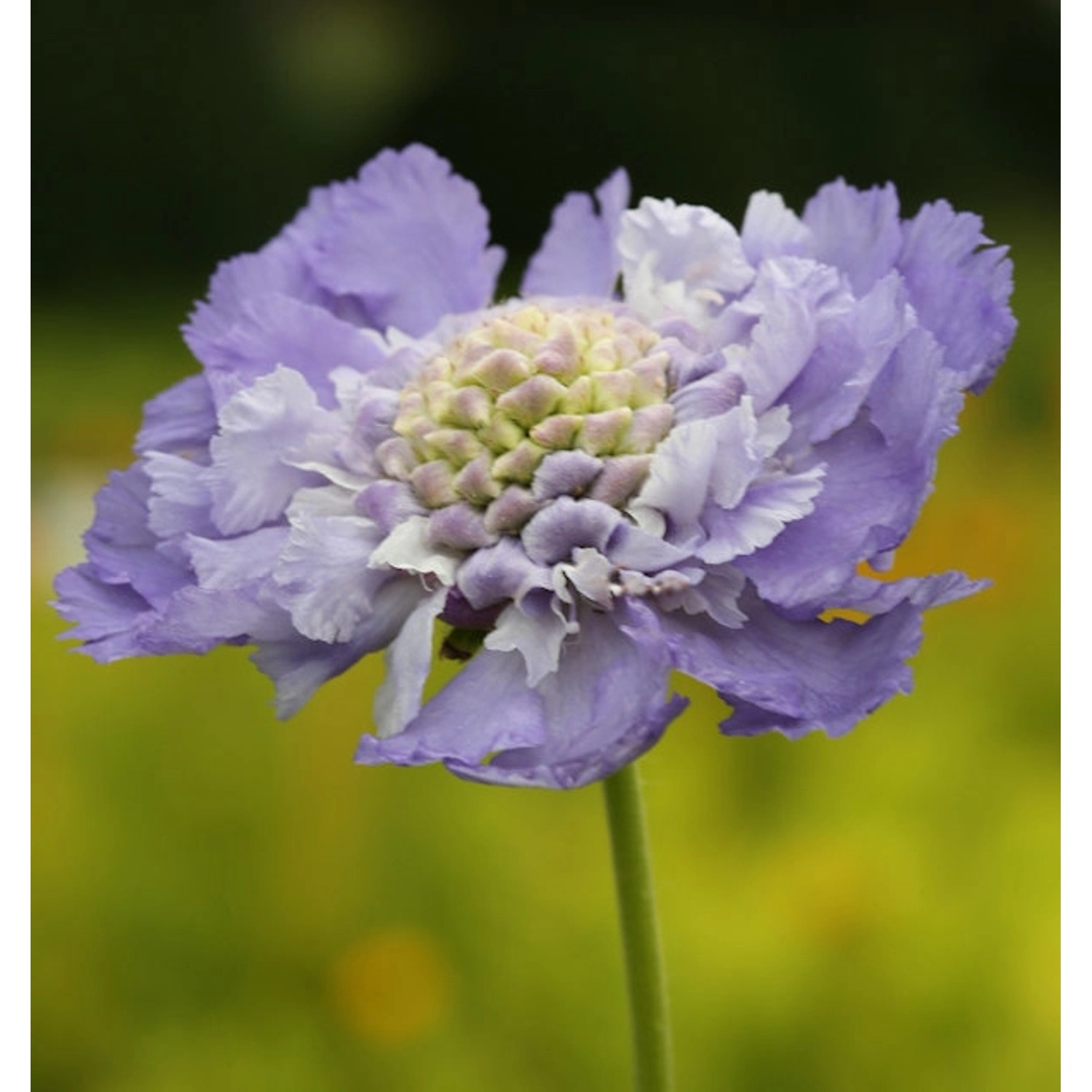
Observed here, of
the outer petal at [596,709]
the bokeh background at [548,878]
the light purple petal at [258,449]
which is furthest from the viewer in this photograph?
the bokeh background at [548,878]

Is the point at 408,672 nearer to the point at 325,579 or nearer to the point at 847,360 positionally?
the point at 325,579

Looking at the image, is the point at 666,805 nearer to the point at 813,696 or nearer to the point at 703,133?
the point at 813,696

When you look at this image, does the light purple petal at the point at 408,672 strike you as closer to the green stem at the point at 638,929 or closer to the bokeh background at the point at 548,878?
the green stem at the point at 638,929

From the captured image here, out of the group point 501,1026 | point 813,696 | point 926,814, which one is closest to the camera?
point 813,696

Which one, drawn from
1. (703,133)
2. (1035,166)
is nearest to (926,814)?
(1035,166)

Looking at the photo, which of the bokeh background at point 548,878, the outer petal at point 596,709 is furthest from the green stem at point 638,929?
the bokeh background at point 548,878

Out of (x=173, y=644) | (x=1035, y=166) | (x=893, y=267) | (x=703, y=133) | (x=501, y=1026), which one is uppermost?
(x=703, y=133)
